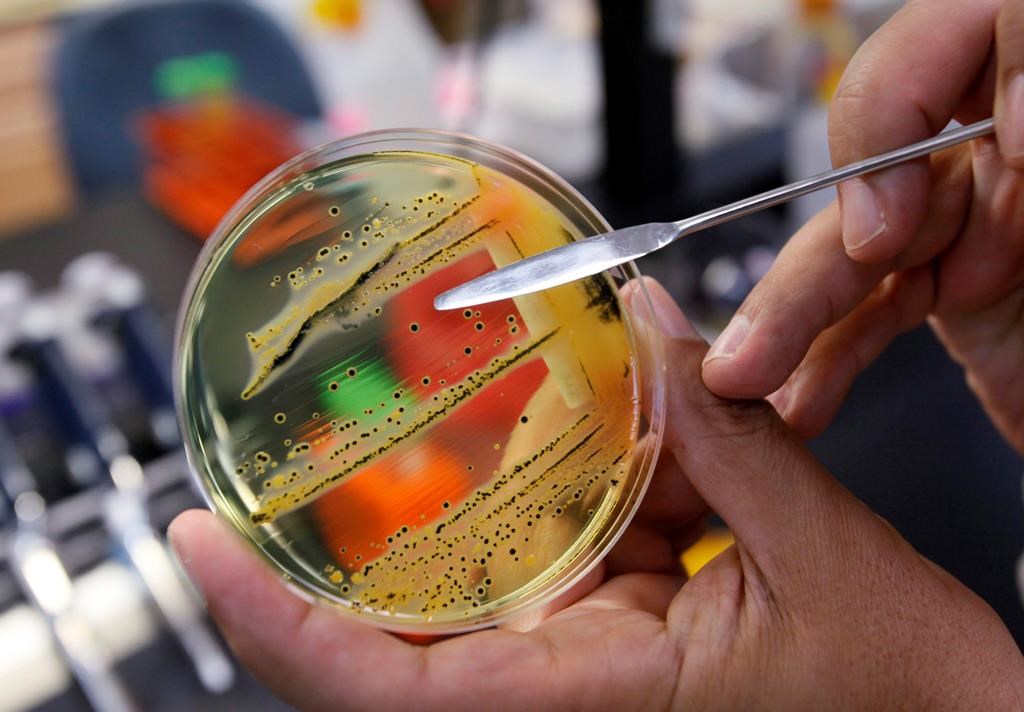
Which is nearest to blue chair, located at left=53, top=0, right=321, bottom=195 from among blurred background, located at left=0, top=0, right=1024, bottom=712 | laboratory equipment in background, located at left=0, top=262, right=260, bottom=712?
blurred background, located at left=0, top=0, right=1024, bottom=712

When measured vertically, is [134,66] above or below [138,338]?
above

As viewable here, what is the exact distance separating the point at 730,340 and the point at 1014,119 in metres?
0.26

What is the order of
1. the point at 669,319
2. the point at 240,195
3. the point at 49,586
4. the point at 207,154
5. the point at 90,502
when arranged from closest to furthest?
the point at 669,319 < the point at 49,586 < the point at 90,502 < the point at 240,195 < the point at 207,154

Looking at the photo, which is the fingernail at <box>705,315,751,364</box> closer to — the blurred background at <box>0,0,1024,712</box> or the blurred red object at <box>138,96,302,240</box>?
the blurred background at <box>0,0,1024,712</box>

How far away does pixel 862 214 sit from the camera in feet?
2.41

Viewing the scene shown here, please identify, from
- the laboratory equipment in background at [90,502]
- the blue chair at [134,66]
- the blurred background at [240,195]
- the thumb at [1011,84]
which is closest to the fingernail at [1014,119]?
the thumb at [1011,84]

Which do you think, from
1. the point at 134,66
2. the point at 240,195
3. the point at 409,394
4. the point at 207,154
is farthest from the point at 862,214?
the point at 134,66

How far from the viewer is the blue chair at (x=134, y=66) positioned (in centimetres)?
223

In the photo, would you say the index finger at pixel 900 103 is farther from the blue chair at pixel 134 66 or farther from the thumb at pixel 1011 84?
the blue chair at pixel 134 66

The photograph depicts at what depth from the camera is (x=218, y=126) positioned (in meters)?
1.92

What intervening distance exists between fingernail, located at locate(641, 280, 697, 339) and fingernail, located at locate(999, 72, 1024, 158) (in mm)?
277

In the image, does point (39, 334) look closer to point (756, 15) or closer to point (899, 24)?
point (899, 24)

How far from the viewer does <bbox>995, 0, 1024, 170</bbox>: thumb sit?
657 millimetres

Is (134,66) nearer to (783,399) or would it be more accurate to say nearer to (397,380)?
(397,380)
